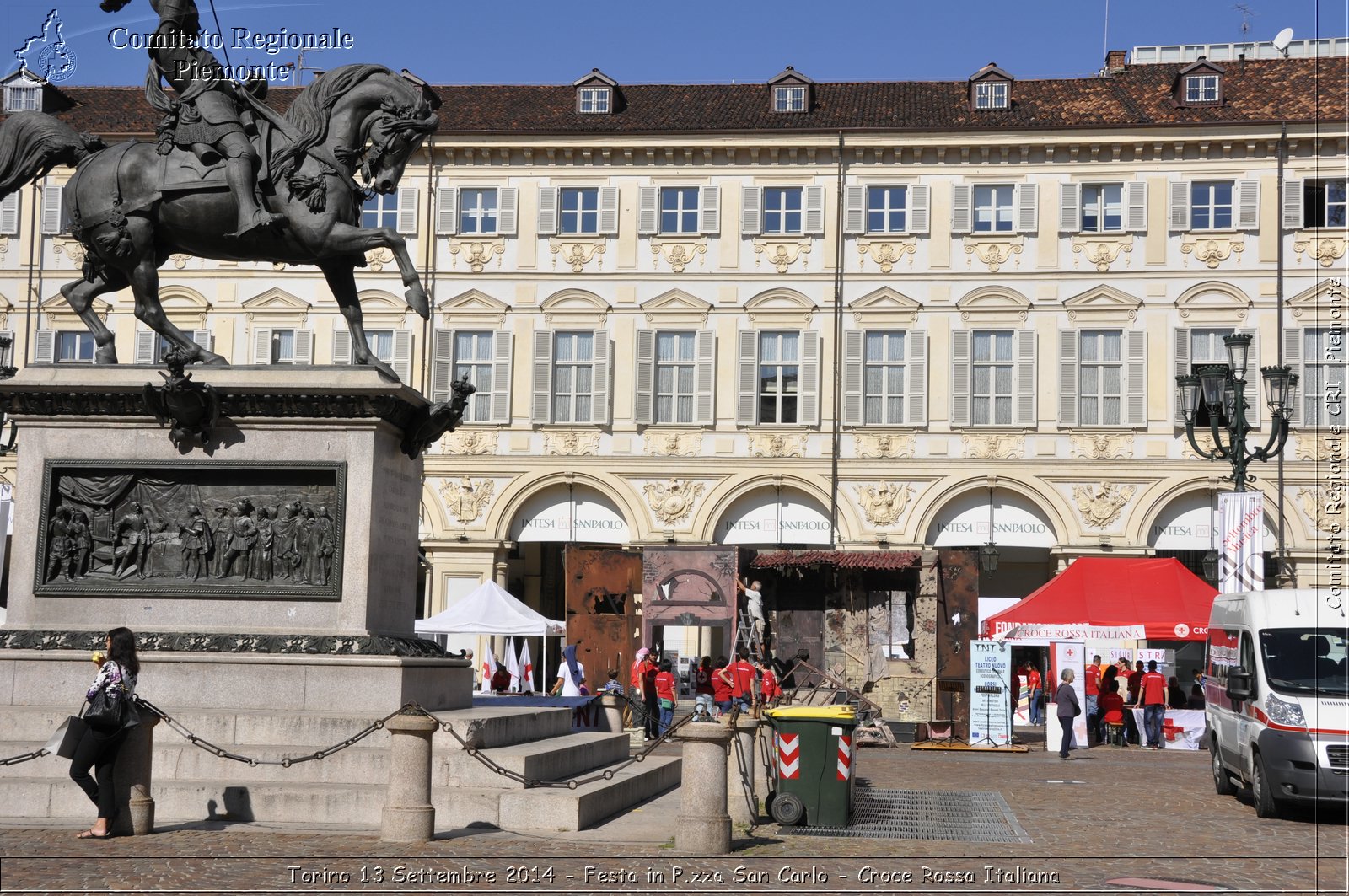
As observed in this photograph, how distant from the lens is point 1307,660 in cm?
1630

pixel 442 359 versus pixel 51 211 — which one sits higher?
pixel 51 211

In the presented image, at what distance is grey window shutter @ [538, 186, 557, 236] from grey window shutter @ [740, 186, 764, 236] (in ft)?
14.2

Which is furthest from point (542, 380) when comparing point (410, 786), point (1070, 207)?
point (410, 786)

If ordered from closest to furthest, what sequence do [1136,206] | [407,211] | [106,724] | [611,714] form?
1. [106,724]
2. [611,714]
3. [1136,206]
4. [407,211]

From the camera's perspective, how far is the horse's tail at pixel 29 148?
13945 millimetres

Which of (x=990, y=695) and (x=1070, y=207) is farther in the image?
(x=1070, y=207)

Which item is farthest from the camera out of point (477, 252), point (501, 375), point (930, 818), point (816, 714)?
point (477, 252)

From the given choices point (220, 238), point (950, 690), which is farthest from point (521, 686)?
point (220, 238)

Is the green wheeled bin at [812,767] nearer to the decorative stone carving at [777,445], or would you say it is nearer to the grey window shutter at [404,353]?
the decorative stone carving at [777,445]

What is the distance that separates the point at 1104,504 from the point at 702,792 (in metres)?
28.5

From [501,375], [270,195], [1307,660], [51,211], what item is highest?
[51,211]

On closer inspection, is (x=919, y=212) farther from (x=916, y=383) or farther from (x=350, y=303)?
(x=350, y=303)

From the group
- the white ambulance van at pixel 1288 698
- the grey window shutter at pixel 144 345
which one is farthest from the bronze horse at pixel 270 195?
the grey window shutter at pixel 144 345

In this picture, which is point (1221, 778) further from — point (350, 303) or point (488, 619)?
point (488, 619)
